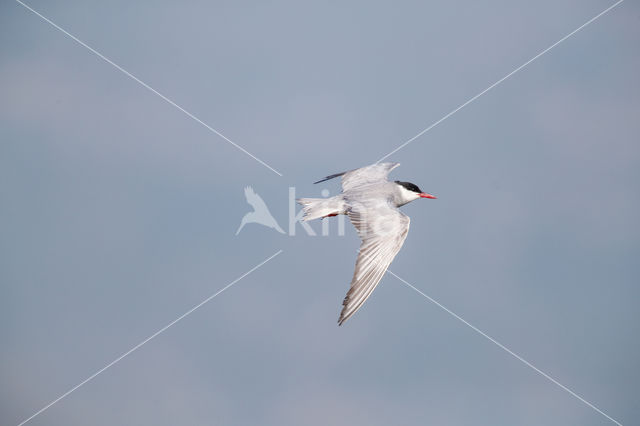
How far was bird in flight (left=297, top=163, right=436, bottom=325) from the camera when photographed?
9.26 m

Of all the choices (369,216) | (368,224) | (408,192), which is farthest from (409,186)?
(368,224)

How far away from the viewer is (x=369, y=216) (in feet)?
34.7

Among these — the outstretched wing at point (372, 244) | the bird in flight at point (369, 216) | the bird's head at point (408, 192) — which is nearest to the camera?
the outstretched wing at point (372, 244)

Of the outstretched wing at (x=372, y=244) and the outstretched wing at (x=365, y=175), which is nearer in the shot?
the outstretched wing at (x=372, y=244)

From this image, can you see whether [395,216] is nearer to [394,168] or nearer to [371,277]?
[371,277]

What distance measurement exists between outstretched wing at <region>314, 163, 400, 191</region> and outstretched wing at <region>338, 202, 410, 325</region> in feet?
7.32

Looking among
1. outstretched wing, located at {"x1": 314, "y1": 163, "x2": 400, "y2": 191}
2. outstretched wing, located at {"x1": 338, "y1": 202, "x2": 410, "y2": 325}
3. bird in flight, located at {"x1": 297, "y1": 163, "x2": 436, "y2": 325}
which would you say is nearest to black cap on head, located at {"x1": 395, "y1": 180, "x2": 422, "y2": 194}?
bird in flight, located at {"x1": 297, "y1": 163, "x2": 436, "y2": 325}

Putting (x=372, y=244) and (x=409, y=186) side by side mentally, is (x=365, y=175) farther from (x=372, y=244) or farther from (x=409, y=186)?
(x=372, y=244)

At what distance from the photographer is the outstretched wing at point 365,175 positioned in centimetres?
1323

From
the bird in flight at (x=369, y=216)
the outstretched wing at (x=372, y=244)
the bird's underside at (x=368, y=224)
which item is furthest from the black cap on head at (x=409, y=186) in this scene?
the outstretched wing at (x=372, y=244)

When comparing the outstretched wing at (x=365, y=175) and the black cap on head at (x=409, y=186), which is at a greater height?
the black cap on head at (x=409, y=186)

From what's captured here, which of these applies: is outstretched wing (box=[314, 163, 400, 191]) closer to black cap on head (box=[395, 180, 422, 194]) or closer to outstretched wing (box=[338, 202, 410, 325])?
black cap on head (box=[395, 180, 422, 194])

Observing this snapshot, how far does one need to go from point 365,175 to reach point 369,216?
10.2 feet

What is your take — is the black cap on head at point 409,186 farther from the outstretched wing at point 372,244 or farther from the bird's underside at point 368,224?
the outstretched wing at point 372,244
